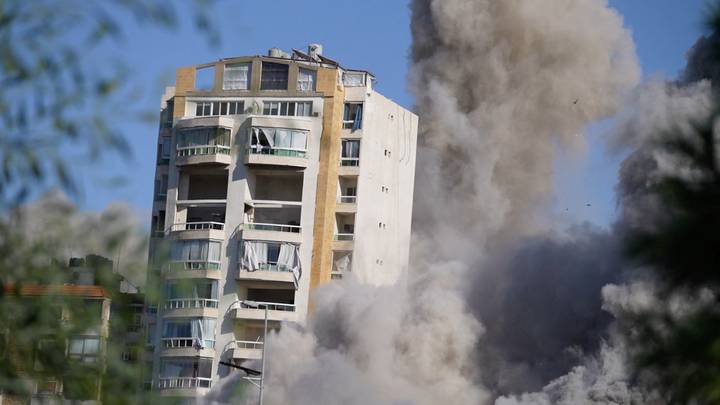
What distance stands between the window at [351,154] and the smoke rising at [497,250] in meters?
5.61

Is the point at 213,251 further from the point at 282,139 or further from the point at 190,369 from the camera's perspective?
the point at 282,139

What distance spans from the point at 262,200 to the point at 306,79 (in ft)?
18.5

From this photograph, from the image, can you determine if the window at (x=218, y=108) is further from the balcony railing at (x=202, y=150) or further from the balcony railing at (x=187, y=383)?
the balcony railing at (x=187, y=383)

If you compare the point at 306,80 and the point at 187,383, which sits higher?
the point at 306,80

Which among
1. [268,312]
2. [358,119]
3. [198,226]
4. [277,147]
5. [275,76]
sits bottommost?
[268,312]

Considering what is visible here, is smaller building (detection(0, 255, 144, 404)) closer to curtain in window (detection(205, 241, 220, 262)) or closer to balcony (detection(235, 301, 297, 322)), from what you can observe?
balcony (detection(235, 301, 297, 322))

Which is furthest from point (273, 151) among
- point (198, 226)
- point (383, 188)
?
point (383, 188)

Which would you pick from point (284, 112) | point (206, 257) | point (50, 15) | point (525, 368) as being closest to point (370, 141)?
point (284, 112)

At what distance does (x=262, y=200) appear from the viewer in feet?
236

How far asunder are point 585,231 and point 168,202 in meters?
18.6

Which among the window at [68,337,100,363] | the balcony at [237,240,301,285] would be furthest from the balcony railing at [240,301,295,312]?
the window at [68,337,100,363]

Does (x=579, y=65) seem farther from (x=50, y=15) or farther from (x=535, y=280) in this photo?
(x=50, y=15)

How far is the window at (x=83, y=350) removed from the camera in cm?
1220

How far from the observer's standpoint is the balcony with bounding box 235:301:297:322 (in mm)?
68938
